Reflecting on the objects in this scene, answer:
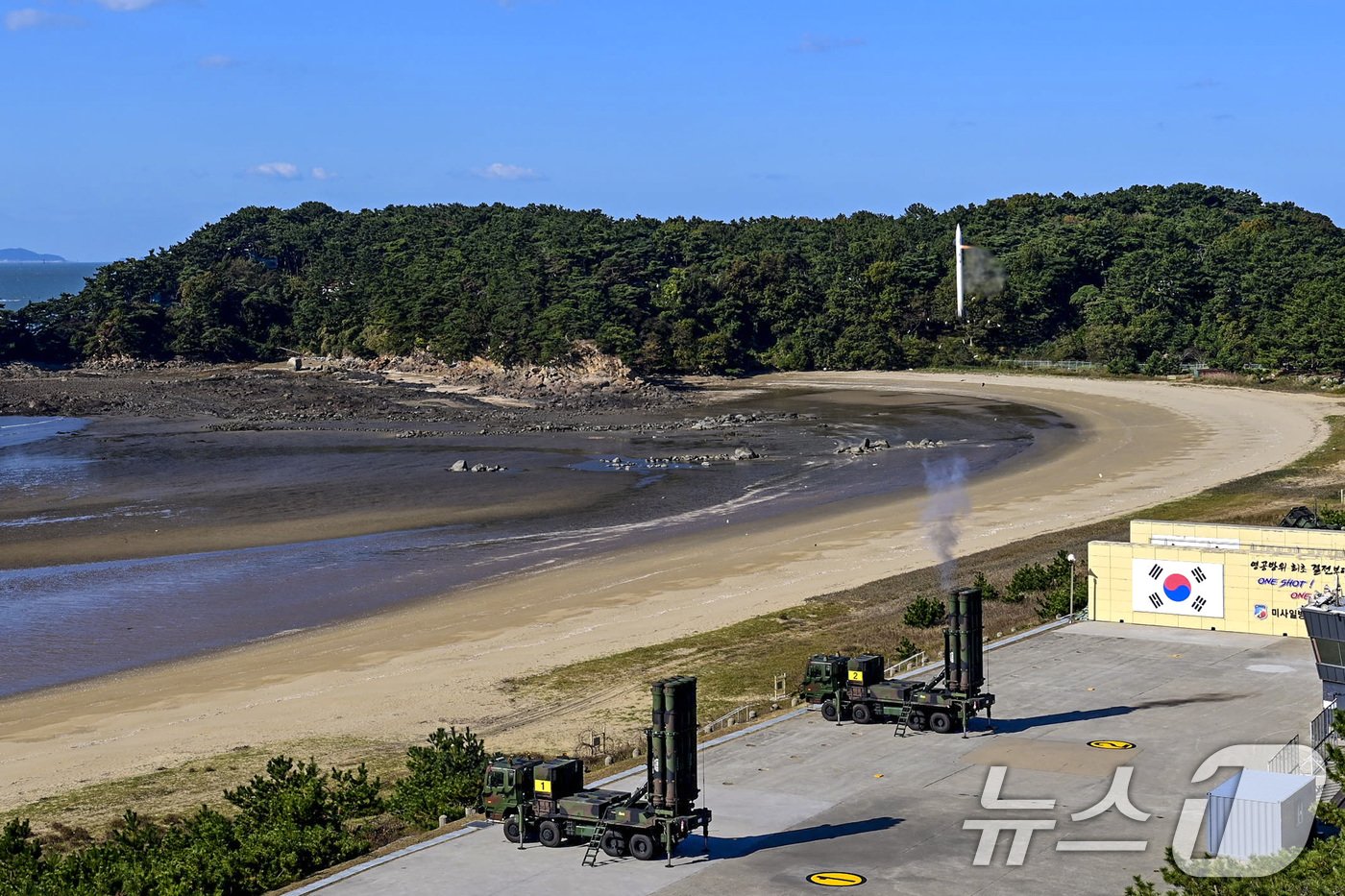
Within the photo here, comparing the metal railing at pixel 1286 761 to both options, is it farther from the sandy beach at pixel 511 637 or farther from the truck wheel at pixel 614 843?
the sandy beach at pixel 511 637

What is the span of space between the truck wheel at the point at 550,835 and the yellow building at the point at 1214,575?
1116 inches

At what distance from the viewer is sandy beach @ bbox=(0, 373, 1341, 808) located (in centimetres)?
4400

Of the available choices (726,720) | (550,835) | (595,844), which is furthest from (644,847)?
(726,720)

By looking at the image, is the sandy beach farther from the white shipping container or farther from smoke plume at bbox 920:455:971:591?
the white shipping container

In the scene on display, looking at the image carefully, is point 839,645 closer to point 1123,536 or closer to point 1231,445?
point 1123,536

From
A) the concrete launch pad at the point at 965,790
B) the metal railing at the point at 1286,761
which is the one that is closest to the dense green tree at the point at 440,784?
the concrete launch pad at the point at 965,790

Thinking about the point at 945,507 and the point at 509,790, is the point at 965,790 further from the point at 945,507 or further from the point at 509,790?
the point at 945,507

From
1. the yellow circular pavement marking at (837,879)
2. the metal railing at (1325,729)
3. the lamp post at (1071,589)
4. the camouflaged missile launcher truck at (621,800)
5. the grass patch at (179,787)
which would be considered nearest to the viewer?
the yellow circular pavement marking at (837,879)

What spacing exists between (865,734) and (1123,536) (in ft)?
109

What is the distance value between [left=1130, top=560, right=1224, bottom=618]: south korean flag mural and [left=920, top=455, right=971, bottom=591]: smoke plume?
30.0 feet

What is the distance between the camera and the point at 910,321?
18412 cm

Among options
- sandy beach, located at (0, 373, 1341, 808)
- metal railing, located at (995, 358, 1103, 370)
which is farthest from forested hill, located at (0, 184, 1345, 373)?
sandy beach, located at (0, 373, 1341, 808)

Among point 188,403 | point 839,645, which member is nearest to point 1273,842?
point 839,645

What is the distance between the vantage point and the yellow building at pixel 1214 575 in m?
48.8
